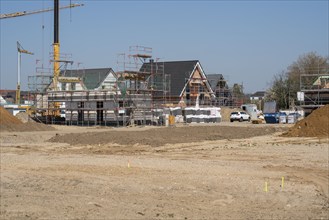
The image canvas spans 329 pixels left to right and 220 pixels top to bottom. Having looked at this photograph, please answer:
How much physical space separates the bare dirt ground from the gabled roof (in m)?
45.0

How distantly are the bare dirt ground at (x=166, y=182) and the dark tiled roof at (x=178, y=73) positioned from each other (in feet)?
157

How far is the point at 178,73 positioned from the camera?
78.2 meters

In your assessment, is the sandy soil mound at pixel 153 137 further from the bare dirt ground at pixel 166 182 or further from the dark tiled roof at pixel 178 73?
the dark tiled roof at pixel 178 73

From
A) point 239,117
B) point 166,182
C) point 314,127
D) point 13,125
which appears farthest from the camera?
point 239,117

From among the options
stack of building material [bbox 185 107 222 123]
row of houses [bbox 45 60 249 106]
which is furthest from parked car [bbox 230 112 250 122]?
row of houses [bbox 45 60 249 106]

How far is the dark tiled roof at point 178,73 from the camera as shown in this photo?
2995 inches

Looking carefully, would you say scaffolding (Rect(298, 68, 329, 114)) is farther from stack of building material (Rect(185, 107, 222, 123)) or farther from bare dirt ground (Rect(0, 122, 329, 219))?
bare dirt ground (Rect(0, 122, 329, 219))

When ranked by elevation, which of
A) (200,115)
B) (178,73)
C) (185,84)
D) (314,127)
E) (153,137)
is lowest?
(153,137)

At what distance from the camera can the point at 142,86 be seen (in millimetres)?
55125

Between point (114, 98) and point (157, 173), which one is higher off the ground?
point (114, 98)

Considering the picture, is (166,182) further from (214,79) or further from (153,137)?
(214,79)

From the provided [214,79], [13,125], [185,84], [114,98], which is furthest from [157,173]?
[214,79]

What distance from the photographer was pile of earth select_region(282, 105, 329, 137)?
3571 cm

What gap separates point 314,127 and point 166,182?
23.5 metres
